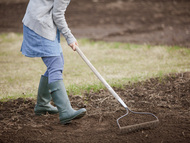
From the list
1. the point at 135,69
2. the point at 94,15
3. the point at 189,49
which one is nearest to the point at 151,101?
the point at 135,69

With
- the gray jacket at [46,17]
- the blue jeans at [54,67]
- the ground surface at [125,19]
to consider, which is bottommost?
the ground surface at [125,19]

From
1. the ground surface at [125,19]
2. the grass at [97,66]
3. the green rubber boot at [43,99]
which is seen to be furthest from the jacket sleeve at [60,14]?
the ground surface at [125,19]

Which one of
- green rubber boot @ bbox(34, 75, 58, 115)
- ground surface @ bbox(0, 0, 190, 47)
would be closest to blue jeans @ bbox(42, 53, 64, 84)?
green rubber boot @ bbox(34, 75, 58, 115)

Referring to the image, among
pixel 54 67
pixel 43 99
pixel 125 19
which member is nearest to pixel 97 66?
pixel 43 99

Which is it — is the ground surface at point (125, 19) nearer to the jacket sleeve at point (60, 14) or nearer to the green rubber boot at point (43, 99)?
the green rubber boot at point (43, 99)

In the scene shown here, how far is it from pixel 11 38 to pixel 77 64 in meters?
3.21

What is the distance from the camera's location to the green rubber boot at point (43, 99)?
3422 mm

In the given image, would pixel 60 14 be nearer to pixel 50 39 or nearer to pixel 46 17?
pixel 46 17

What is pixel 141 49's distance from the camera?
6.61 metres

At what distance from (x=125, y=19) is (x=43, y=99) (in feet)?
24.9

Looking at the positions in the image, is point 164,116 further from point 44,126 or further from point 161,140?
point 44,126

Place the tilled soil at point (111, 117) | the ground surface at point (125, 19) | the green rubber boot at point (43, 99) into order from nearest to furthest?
the tilled soil at point (111, 117) < the green rubber boot at point (43, 99) < the ground surface at point (125, 19)

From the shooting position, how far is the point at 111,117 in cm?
337

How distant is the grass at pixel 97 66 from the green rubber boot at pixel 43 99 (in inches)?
26.9
